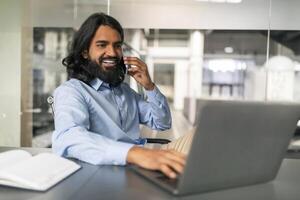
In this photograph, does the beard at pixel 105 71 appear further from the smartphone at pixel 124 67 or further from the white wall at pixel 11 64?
the white wall at pixel 11 64

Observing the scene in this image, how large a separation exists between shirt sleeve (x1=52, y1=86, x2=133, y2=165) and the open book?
0.07 meters

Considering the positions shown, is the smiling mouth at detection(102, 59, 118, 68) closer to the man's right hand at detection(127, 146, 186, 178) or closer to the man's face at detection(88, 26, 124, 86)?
the man's face at detection(88, 26, 124, 86)

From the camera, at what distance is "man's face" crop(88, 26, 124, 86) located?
148 cm

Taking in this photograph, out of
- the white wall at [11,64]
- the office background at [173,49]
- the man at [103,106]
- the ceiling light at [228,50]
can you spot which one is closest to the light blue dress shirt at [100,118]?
the man at [103,106]

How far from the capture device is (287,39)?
381 centimetres

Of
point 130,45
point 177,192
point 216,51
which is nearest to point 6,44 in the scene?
point 130,45

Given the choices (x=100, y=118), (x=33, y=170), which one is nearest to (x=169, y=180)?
(x=33, y=170)

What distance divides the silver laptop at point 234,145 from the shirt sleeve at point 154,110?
36.8 inches

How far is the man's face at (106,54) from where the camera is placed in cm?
148

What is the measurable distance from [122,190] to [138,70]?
95cm

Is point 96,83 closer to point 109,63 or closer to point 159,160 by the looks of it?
point 109,63

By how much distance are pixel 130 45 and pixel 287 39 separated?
176cm

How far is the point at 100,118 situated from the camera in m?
Result: 1.34

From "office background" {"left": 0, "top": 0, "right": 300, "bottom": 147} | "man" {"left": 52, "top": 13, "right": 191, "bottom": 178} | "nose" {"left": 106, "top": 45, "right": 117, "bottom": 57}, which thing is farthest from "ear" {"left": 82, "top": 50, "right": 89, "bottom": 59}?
"office background" {"left": 0, "top": 0, "right": 300, "bottom": 147}
